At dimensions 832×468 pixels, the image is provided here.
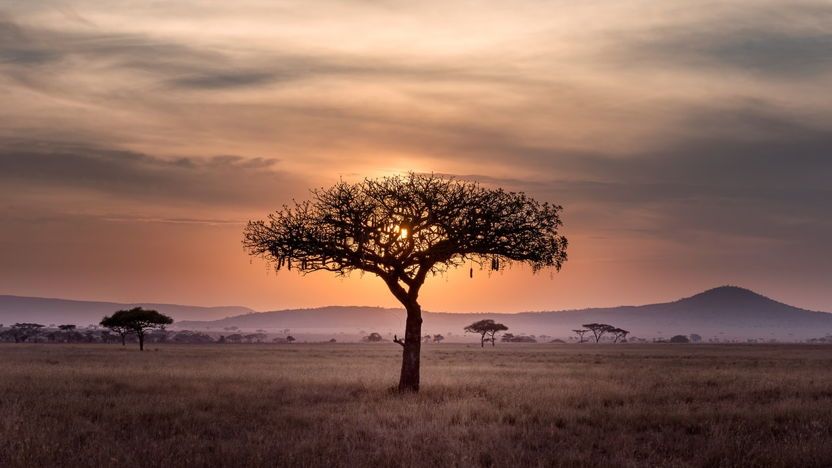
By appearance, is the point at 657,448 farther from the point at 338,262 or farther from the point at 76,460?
the point at 338,262

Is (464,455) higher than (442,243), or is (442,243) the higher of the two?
(442,243)

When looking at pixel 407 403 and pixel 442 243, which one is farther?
pixel 442 243

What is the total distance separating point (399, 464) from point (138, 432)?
26.5ft

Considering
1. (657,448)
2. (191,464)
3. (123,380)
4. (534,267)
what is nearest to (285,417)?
(191,464)

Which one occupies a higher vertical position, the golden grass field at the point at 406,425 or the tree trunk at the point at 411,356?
the tree trunk at the point at 411,356

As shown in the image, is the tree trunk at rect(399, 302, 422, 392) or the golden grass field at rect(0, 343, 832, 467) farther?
the tree trunk at rect(399, 302, 422, 392)

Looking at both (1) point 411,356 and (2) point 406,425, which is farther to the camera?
(1) point 411,356

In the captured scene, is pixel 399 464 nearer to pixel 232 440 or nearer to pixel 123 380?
pixel 232 440

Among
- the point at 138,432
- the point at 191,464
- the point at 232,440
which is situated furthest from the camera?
the point at 138,432

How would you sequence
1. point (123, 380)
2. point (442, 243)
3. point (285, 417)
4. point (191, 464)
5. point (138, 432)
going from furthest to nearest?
point (123, 380) → point (442, 243) → point (285, 417) → point (138, 432) → point (191, 464)

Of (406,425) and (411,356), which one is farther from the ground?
(411,356)

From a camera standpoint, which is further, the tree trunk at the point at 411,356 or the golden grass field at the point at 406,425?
the tree trunk at the point at 411,356

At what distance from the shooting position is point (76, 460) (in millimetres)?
15523

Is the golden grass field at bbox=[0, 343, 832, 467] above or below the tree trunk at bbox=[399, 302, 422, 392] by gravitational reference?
below
